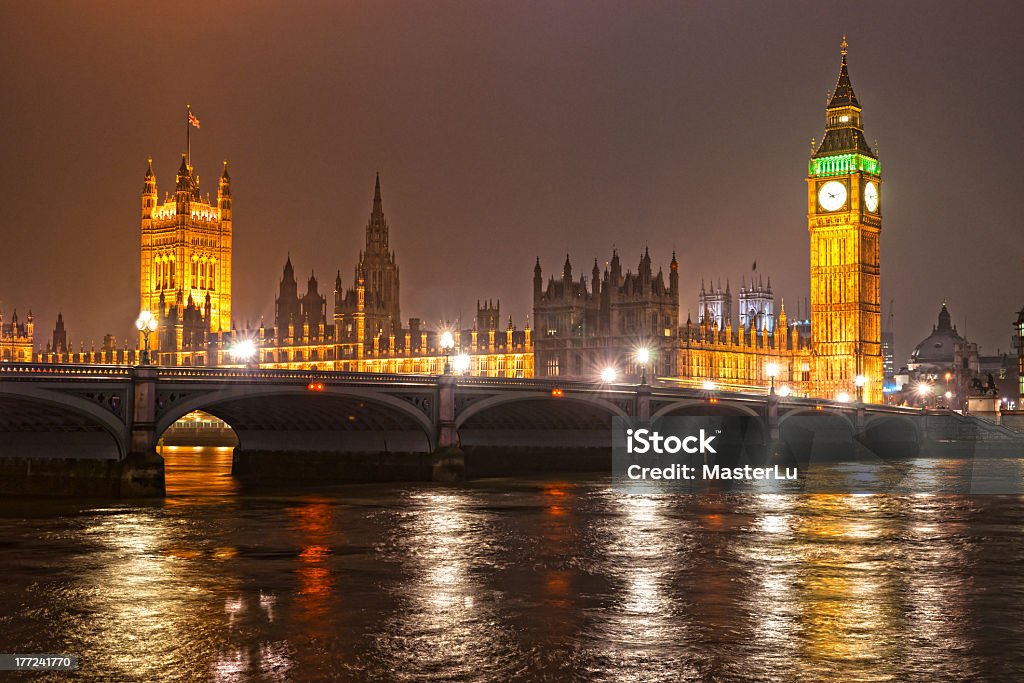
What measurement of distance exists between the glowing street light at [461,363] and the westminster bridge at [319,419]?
42.7m

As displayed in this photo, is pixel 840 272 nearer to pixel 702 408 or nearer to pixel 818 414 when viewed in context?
pixel 818 414

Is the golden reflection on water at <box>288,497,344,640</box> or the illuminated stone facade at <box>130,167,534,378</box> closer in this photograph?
the golden reflection on water at <box>288,497,344,640</box>

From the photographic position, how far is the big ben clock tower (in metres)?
155

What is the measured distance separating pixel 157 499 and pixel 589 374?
254 ft

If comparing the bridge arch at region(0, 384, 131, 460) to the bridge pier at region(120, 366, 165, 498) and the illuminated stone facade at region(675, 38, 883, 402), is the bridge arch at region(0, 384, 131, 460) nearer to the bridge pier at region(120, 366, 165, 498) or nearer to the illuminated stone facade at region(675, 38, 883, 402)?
the bridge pier at region(120, 366, 165, 498)

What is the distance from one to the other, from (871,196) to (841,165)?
588 centimetres

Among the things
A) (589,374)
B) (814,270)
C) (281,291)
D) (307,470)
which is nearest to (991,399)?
(814,270)

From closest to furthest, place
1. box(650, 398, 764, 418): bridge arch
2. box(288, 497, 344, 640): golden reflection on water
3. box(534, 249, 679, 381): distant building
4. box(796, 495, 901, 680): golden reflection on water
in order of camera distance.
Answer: box(796, 495, 901, 680): golden reflection on water, box(288, 497, 344, 640): golden reflection on water, box(650, 398, 764, 418): bridge arch, box(534, 249, 679, 381): distant building

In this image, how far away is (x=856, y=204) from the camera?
155750 millimetres

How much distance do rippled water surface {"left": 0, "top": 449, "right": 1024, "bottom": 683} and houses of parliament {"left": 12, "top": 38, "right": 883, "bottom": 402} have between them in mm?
78398

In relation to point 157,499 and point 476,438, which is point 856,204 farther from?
point 157,499

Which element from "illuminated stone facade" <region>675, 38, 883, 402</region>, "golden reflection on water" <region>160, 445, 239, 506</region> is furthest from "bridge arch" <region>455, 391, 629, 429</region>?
"illuminated stone facade" <region>675, 38, 883, 402</region>

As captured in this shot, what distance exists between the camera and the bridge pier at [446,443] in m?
66.6

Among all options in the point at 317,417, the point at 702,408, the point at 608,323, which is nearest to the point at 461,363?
the point at 608,323
